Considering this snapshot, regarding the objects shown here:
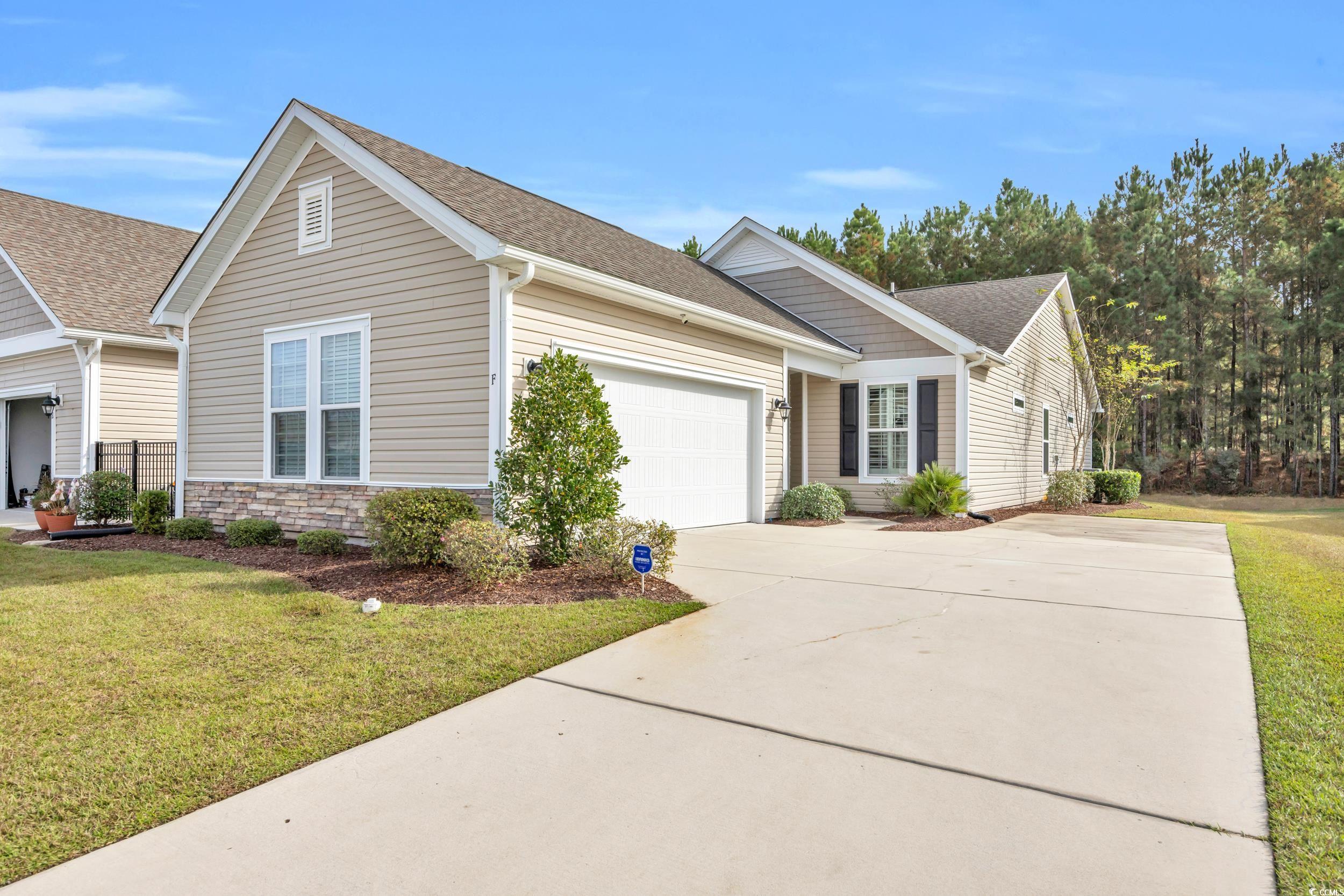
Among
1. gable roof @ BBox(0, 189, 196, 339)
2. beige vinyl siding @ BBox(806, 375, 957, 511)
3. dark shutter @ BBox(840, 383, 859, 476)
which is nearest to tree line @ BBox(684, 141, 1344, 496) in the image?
beige vinyl siding @ BBox(806, 375, 957, 511)

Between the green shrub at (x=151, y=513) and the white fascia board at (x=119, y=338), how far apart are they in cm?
292

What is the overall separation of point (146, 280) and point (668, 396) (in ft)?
40.8

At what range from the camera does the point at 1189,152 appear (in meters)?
26.5

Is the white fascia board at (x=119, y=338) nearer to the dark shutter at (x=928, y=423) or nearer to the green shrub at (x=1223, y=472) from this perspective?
the dark shutter at (x=928, y=423)

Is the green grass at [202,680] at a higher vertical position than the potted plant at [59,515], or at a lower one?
lower

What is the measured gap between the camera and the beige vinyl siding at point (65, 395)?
1359 cm

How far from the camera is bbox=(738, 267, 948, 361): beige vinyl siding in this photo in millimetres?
13547

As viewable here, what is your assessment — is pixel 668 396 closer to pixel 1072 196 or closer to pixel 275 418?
pixel 275 418

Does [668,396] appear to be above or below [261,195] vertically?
below

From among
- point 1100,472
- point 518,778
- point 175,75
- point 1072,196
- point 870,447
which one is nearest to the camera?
point 518,778

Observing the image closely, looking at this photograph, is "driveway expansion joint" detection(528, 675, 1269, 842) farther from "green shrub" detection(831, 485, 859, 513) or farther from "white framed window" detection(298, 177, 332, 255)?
"green shrub" detection(831, 485, 859, 513)

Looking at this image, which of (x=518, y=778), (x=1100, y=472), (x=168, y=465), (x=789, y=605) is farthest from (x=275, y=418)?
(x=1100, y=472)

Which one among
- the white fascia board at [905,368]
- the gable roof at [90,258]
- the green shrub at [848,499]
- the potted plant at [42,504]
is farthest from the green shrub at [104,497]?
the white fascia board at [905,368]

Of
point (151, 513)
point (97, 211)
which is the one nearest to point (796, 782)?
point (151, 513)
